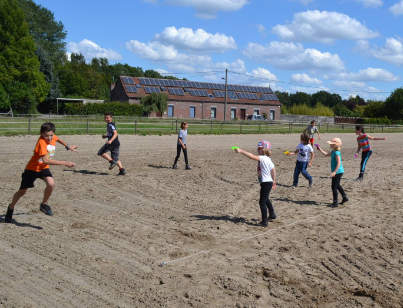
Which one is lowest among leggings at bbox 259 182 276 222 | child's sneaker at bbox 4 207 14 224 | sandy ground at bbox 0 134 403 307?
sandy ground at bbox 0 134 403 307

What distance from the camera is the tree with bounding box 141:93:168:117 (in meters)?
56.7

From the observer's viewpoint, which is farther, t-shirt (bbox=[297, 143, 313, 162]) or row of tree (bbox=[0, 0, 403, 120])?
row of tree (bbox=[0, 0, 403, 120])

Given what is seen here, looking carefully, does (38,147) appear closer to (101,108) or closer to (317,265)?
(317,265)

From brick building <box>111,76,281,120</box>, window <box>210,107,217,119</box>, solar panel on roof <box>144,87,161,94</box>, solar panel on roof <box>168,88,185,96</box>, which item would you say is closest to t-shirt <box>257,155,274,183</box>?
brick building <box>111,76,281,120</box>

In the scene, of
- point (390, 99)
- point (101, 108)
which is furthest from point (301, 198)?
point (390, 99)

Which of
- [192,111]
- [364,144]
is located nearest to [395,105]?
[192,111]

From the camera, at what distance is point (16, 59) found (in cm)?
5000

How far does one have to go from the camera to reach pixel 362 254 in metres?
6.12

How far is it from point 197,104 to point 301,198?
5538cm

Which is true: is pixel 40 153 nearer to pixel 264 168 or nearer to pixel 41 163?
pixel 41 163

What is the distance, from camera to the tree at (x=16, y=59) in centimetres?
4950

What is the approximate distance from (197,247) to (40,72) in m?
55.2

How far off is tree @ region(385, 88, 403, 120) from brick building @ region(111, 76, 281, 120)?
18.1 metres

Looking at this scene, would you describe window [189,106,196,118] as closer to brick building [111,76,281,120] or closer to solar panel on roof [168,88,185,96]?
brick building [111,76,281,120]
